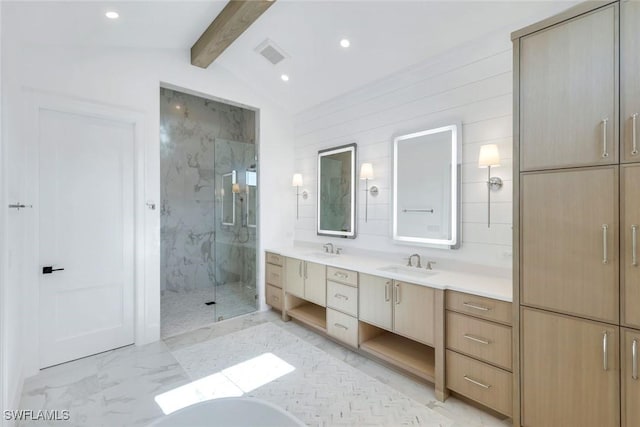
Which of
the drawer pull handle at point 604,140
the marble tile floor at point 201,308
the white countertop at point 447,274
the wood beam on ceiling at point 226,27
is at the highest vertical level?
the wood beam on ceiling at point 226,27

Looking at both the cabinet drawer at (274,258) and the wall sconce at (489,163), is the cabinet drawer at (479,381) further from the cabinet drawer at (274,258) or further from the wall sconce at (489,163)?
the cabinet drawer at (274,258)

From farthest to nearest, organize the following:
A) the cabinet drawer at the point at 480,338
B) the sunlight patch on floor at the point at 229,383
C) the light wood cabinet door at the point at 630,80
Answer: the sunlight patch on floor at the point at 229,383
the cabinet drawer at the point at 480,338
the light wood cabinet door at the point at 630,80

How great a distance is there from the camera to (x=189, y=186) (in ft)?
17.0

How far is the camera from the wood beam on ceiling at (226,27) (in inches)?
98.6

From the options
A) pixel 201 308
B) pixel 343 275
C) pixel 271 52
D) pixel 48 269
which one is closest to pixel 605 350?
pixel 343 275

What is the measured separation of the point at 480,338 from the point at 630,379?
0.73 metres

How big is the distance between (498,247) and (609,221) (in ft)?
3.03

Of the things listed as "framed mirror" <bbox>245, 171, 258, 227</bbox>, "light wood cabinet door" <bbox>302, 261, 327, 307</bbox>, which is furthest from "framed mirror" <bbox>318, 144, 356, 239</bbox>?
"framed mirror" <bbox>245, 171, 258, 227</bbox>

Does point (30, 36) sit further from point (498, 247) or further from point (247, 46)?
point (498, 247)

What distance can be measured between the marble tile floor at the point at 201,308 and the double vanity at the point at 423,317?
3.33 feet

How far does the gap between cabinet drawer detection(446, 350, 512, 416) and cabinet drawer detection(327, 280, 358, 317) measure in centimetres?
96

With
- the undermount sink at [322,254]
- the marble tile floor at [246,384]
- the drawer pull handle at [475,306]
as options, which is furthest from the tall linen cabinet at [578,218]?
the undermount sink at [322,254]

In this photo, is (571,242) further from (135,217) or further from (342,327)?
(135,217)

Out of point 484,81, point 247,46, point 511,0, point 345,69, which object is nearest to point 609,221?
point 484,81
